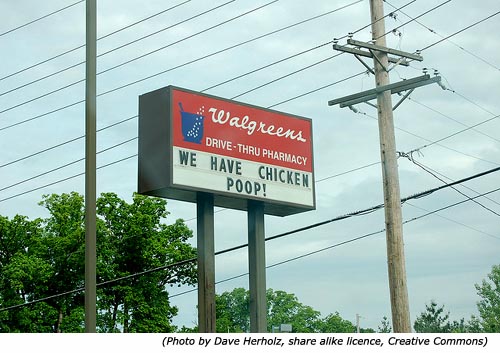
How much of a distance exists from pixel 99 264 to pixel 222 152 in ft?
125

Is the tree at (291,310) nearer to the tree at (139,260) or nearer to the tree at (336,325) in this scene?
the tree at (336,325)

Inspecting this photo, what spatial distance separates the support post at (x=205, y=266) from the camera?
17.1 m

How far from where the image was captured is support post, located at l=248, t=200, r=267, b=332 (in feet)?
59.0

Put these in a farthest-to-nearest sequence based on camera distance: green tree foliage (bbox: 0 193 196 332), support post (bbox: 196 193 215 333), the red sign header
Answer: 1. green tree foliage (bbox: 0 193 196 332)
2. the red sign header
3. support post (bbox: 196 193 215 333)

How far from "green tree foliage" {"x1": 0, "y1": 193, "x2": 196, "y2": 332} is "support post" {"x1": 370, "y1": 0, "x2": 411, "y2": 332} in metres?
35.3

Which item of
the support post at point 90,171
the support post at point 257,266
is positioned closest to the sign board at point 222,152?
the support post at point 257,266

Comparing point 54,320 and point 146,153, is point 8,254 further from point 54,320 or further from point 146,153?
point 146,153

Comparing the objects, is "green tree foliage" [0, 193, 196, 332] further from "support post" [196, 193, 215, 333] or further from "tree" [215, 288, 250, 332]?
"tree" [215, 288, 250, 332]

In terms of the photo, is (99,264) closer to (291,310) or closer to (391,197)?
(391,197)

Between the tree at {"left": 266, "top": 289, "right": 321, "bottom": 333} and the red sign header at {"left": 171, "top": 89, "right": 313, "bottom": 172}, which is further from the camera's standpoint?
the tree at {"left": 266, "top": 289, "right": 321, "bottom": 333}

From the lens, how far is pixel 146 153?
57.5 ft

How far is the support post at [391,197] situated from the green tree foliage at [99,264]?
116 feet

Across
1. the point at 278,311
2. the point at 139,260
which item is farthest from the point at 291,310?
the point at 139,260

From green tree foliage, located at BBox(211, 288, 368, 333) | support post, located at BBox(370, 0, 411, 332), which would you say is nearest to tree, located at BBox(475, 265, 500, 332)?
green tree foliage, located at BBox(211, 288, 368, 333)
